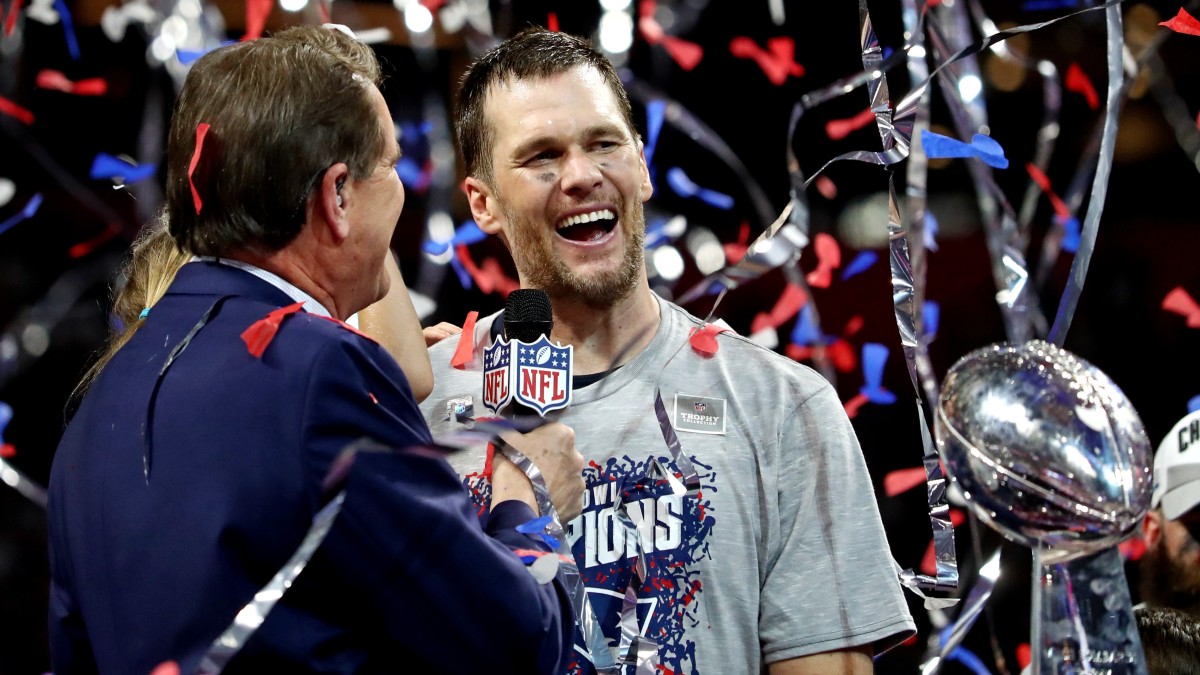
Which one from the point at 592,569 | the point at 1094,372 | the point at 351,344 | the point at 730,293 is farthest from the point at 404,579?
the point at 730,293

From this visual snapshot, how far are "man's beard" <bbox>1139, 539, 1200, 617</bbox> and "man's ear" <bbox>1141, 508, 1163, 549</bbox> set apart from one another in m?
0.02

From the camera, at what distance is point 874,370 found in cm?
477

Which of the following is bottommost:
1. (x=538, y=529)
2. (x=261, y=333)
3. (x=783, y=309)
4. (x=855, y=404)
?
(x=855, y=404)

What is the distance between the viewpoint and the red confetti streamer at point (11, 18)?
3.84 metres

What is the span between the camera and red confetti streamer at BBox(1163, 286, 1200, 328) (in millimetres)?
4718

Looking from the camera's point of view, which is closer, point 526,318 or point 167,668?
point 167,668

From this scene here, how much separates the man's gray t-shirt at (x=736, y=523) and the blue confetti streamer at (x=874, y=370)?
2.38 metres

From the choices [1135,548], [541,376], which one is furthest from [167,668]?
[1135,548]

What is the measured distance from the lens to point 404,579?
53.0 inches

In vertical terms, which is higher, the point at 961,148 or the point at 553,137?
the point at 553,137

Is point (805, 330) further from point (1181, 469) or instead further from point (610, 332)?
point (610, 332)

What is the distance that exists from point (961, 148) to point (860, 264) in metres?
3.11

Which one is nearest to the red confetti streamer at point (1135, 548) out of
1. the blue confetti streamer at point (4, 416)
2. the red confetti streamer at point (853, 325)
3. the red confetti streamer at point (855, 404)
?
the red confetti streamer at point (855, 404)

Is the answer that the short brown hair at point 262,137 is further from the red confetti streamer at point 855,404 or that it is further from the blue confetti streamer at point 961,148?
the red confetti streamer at point 855,404
